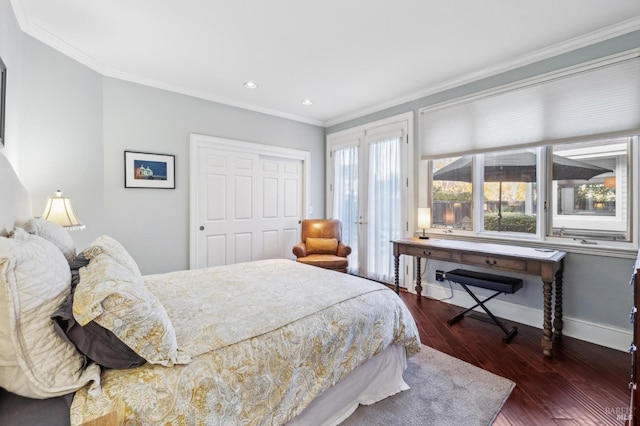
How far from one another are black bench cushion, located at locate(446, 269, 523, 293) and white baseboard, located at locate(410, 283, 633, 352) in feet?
1.22

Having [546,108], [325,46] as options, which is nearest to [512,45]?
[546,108]

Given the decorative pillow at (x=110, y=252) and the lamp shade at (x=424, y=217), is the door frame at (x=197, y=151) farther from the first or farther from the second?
the lamp shade at (x=424, y=217)

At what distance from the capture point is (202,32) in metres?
2.48

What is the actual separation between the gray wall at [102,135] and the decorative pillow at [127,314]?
1.62 metres

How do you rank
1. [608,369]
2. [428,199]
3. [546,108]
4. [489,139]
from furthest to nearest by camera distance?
[428,199] → [489,139] → [546,108] → [608,369]

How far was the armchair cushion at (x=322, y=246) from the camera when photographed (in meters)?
4.29

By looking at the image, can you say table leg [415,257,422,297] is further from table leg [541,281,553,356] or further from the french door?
table leg [541,281,553,356]

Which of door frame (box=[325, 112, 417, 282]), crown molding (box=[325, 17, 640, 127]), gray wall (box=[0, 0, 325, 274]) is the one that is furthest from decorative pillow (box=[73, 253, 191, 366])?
crown molding (box=[325, 17, 640, 127])

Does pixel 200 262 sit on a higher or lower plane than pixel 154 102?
lower

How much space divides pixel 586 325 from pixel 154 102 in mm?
4917

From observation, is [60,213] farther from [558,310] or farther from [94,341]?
[558,310]

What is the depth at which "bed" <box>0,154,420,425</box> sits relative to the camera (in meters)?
0.94

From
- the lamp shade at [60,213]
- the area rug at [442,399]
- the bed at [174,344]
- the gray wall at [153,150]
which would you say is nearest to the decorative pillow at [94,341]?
the bed at [174,344]

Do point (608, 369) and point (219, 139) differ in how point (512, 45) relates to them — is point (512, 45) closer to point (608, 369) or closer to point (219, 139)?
point (608, 369)
